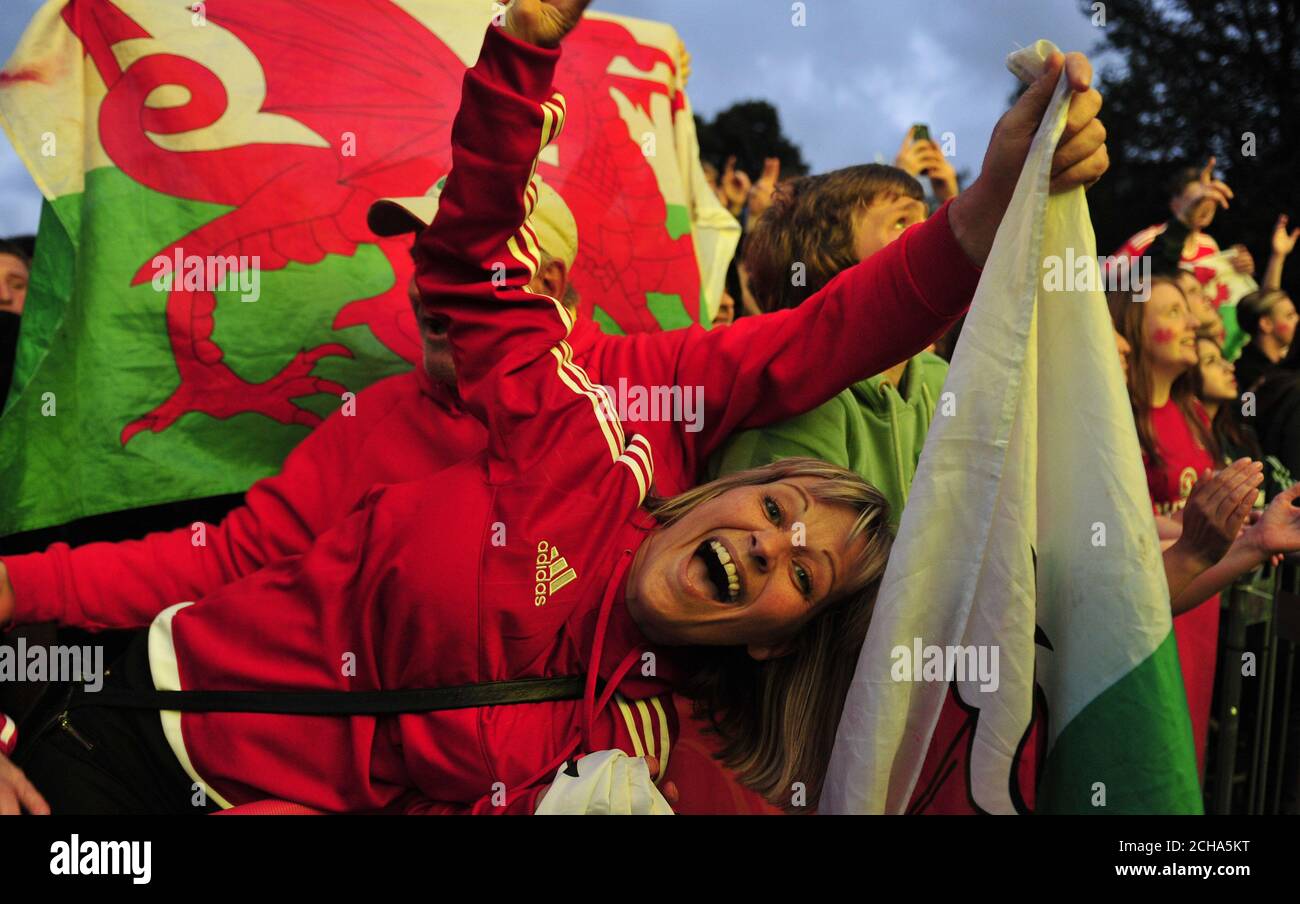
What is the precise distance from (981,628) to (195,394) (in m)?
1.75

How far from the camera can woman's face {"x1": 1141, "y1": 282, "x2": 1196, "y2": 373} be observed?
3.32 metres

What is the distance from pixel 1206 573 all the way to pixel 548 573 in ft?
4.12

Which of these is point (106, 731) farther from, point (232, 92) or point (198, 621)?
point (232, 92)

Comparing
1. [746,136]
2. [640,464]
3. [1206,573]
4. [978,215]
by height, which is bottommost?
[1206,573]

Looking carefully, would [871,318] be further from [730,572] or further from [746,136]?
[746,136]

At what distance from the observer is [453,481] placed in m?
1.69

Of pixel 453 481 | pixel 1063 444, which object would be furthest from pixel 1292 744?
pixel 453 481

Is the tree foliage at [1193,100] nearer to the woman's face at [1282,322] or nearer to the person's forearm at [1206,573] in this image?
the woman's face at [1282,322]

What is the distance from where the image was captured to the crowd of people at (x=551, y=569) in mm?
1586

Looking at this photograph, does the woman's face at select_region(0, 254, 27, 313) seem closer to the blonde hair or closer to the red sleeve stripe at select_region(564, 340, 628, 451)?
the red sleeve stripe at select_region(564, 340, 628, 451)

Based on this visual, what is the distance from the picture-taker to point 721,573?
160 centimetres

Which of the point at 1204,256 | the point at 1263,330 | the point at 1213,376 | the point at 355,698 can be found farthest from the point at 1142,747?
the point at 1204,256
